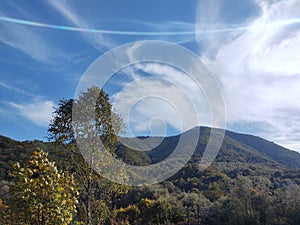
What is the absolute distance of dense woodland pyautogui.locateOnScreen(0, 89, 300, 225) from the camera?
3973 millimetres

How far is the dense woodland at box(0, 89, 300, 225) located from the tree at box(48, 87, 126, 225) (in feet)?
0.10

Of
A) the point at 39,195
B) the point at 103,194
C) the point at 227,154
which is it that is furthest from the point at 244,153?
the point at 39,195

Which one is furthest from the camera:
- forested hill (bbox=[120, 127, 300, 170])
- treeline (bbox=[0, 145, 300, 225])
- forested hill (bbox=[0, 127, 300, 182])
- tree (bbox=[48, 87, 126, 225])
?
forested hill (bbox=[120, 127, 300, 170])

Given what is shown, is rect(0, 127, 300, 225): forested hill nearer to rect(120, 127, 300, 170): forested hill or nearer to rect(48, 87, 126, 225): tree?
rect(48, 87, 126, 225): tree

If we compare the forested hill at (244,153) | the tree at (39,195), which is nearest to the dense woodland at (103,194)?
the tree at (39,195)

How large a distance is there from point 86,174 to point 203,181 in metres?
49.7

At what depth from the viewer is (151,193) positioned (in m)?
45.0

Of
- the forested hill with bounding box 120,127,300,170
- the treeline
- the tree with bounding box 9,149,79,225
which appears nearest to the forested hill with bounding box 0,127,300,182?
the forested hill with bounding box 120,127,300,170

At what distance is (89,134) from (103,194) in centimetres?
205

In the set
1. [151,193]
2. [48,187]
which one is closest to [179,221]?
[151,193]

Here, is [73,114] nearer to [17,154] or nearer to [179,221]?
[179,221]

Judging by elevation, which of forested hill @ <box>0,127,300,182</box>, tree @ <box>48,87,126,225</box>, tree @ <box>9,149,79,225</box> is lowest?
tree @ <box>9,149,79,225</box>

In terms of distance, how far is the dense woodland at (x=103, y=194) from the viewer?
3973 mm

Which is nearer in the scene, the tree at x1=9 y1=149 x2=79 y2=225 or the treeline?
the tree at x1=9 y1=149 x2=79 y2=225
